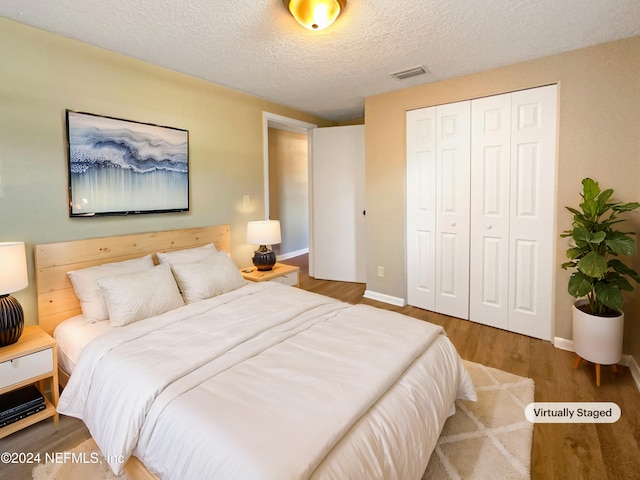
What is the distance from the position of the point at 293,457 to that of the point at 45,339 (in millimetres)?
1778

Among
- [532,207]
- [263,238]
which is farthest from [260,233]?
[532,207]

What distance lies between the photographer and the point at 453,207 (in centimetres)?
341

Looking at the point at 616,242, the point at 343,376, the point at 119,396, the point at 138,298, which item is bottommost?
the point at 119,396

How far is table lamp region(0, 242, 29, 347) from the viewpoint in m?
1.82

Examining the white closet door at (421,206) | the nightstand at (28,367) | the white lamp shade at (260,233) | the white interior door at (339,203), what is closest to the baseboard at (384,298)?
the white closet door at (421,206)

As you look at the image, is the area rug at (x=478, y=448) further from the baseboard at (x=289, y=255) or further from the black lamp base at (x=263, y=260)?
the baseboard at (x=289, y=255)

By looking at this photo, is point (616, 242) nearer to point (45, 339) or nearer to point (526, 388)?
point (526, 388)

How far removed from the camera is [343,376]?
142 centimetres

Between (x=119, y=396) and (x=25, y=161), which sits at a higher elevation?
(x=25, y=161)

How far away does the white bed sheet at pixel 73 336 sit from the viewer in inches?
78.1

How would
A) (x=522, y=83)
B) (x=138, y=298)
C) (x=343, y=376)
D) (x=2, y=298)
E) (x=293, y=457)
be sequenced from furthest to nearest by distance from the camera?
(x=522, y=83) → (x=138, y=298) → (x=2, y=298) → (x=343, y=376) → (x=293, y=457)

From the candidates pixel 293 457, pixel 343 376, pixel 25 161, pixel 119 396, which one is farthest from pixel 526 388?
pixel 25 161

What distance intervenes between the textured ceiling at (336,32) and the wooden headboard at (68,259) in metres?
1.41

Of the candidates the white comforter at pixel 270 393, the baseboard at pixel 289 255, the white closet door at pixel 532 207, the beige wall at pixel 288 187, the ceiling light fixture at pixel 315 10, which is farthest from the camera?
the baseboard at pixel 289 255
